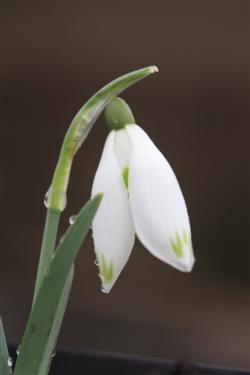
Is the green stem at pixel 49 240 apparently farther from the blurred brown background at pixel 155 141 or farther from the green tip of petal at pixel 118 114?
the blurred brown background at pixel 155 141

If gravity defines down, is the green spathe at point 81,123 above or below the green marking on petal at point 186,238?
above

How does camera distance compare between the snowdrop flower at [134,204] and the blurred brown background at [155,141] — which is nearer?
the snowdrop flower at [134,204]

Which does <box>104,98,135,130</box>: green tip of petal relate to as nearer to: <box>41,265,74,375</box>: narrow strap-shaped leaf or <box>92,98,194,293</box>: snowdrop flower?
<box>92,98,194,293</box>: snowdrop flower

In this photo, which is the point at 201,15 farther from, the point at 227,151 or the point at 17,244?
the point at 17,244

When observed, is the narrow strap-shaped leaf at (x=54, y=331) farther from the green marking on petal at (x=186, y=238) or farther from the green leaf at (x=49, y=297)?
the green marking on petal at (x=186, y=238)

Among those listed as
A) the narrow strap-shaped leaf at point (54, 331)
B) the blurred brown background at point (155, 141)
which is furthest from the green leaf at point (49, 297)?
the blurred brown background at point (155, 141)

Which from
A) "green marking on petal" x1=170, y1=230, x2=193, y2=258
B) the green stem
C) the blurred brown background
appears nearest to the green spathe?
the green stem
